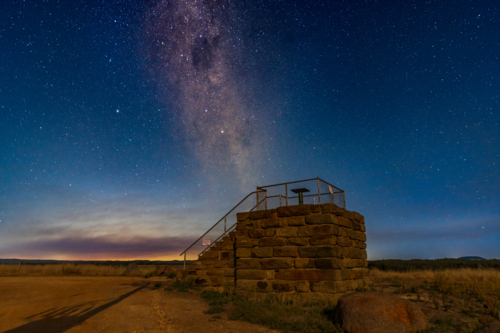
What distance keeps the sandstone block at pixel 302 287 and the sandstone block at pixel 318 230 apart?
179 centimetres

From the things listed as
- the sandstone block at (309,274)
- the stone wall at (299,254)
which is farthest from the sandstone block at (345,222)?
the sandstone block at (309,274)

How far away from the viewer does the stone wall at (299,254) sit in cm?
1205

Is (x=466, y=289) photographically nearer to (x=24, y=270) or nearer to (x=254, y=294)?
(x=254, y=294)

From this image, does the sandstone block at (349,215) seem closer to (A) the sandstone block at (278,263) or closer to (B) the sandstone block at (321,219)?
(B) the sandstone block at (321,219)

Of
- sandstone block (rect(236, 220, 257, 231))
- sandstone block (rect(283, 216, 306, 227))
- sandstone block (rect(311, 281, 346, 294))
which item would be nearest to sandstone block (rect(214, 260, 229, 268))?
sandstone block (rect(236, 220, 257, 231))

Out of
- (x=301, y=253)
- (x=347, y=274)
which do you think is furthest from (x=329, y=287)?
(x=301, y=253)

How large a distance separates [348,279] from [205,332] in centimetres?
666

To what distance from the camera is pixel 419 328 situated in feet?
25.6

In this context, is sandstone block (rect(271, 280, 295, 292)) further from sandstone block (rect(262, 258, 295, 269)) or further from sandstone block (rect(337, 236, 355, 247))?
sandstone block (rect(337, 236, 355, 247))

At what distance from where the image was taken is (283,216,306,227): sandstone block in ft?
42.3

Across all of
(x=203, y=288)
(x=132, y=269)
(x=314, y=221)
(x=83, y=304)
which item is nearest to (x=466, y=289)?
(x=314, y=221)

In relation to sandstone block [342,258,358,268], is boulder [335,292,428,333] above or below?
below

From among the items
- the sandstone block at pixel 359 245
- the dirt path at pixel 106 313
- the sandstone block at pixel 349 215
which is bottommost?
the dirt path at pixel 106 313

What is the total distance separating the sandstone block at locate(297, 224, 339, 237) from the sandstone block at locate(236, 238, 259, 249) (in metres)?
2.05
